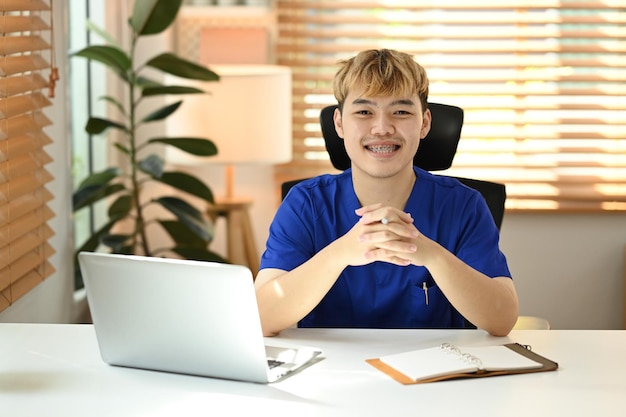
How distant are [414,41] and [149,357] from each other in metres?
2.69

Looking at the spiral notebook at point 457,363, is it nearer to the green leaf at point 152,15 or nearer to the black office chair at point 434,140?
the black office chair at point 434,140

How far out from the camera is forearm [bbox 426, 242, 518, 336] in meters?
1.89

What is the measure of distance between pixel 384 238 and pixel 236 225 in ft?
6.86

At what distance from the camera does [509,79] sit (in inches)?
160

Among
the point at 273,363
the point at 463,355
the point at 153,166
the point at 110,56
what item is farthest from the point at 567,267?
the point at 273,363

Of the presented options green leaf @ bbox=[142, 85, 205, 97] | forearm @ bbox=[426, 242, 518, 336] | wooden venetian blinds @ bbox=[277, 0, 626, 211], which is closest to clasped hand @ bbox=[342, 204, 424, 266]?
forearm @ bbox=[426, 242, 518, 336]

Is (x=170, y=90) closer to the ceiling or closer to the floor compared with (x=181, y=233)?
closer to the ceiling

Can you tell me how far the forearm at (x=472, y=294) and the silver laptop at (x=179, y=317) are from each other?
1.16 ft

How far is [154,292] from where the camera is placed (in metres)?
1.61

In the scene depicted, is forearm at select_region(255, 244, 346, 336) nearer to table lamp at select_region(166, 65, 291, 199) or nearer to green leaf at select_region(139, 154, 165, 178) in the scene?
green leaf at select_region(139, 154, 165, 178)

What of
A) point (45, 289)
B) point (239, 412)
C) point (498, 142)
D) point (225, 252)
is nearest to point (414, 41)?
point (498, 142)

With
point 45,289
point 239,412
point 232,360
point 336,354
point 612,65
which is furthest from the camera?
point 612,65

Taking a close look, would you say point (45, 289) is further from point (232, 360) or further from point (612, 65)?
point (612, 65)

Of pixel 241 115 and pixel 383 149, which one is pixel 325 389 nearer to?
pixel 383 149
